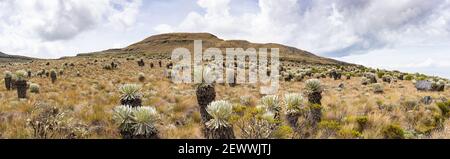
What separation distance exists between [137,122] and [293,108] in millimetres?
4863

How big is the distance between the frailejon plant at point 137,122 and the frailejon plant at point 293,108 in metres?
4.23

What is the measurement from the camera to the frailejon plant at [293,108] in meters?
10.8

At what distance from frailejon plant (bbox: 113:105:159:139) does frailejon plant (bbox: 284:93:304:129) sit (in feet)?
13.9

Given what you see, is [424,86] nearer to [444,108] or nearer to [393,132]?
[444,108]

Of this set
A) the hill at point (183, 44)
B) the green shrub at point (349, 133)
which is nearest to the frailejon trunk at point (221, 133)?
the green shrub at point (349, 133)

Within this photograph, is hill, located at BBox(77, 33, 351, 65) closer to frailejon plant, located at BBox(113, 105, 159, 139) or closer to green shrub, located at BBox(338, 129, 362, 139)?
green shrub, located at BBox(338, 129, 362, 139)

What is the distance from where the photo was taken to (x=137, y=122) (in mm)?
8289

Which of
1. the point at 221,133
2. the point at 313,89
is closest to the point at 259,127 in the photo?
the point at 221,133

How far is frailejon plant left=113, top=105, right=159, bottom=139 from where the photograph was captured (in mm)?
8172

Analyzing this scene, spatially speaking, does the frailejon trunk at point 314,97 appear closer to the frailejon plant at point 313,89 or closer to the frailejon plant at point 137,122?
the frailejon plant at point 313,89

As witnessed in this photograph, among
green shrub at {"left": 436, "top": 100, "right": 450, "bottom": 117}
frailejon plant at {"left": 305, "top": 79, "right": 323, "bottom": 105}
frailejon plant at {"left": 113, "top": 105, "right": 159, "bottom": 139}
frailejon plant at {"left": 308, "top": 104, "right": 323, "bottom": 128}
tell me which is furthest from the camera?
green shrub at {"left": 436, "top": 100, "right": 450, "bottom": 117}

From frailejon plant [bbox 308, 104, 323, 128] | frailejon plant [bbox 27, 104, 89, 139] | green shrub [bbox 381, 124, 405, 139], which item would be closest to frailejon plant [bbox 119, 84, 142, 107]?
frailejon plant [bbox 27, 104, 89, 139]
